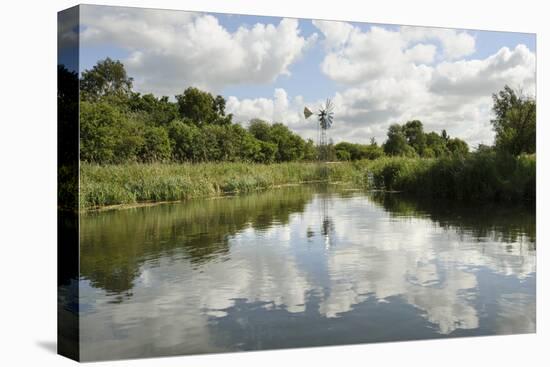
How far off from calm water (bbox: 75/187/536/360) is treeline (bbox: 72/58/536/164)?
623 millimetres

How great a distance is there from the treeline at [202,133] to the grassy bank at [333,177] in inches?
5.1

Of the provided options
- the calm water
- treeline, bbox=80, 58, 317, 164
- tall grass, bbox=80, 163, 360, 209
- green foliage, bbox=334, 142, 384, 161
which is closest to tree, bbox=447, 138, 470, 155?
the calm water

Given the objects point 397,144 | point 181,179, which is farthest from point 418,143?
point 181,179

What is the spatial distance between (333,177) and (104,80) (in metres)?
3.47

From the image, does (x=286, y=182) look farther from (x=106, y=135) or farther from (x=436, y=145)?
(x=106, y=135)

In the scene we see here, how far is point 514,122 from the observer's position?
9836mm

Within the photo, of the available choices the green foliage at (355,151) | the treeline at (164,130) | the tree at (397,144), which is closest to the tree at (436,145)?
the tree at (397,144)

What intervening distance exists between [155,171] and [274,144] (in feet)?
5.10

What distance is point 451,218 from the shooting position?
995 cm

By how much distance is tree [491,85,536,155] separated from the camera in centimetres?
973

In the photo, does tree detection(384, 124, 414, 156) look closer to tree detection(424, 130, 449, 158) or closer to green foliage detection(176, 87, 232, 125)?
tree detection(424, 130, 449, 158)

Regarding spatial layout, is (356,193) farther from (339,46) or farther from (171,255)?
(171,255)

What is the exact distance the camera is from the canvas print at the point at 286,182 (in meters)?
7.71
